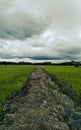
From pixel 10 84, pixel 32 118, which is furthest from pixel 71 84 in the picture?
pixel 32 118

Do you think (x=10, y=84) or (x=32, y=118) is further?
(x=10, y=84)

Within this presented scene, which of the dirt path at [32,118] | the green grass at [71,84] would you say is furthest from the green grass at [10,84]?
the green grass at [71,84]

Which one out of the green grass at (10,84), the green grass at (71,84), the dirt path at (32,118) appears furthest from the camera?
the green grass at (71,84)

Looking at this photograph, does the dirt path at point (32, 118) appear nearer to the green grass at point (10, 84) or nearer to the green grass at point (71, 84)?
the green grass at point (10, 84)

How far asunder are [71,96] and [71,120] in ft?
14.3

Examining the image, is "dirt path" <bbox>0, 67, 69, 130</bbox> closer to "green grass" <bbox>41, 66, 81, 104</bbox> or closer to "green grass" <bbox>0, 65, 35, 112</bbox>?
"green grass" <bbox>0, 65, 35, 112</bbox>

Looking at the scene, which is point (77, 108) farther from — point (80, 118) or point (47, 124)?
point (47, 124)

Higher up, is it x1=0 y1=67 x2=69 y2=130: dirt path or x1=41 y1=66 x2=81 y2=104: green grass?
x1=0 y1=67 x2=69 y2=130: dirt path

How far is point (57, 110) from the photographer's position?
25.6 feet

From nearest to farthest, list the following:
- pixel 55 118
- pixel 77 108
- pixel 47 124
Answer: pixel 47 124 < pixel 55 118 < pixel 77 108

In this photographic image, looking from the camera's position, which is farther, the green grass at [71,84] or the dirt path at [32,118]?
the green grass at [71,84]

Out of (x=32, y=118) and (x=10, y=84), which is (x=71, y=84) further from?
(x=32, y=118)

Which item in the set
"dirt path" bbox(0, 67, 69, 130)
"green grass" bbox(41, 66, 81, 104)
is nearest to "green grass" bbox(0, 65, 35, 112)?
"dirt path" bbox(0, 67, 69, 130)

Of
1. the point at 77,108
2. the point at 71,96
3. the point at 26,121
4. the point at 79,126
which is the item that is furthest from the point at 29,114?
the point at 71,96
